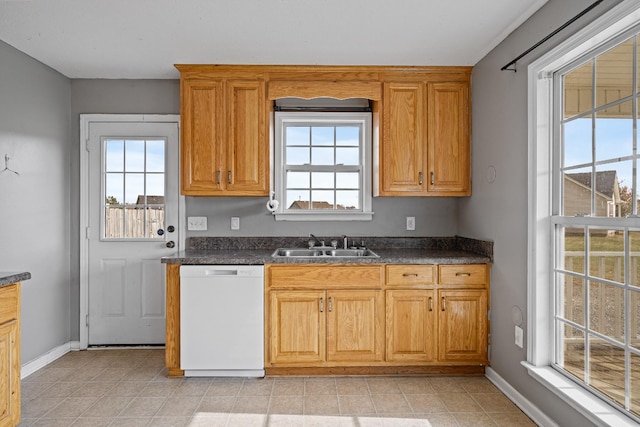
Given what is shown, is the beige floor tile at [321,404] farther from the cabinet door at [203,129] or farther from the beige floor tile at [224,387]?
the cabinet door at [203,129]

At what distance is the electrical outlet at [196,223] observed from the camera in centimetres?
355

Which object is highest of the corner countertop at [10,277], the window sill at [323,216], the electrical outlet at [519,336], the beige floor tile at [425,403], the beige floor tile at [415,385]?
the window sill at [323,216]

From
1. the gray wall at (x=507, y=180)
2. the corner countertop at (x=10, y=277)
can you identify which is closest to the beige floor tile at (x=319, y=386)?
the gray wall at (x=507, y=180)

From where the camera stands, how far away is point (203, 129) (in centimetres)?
320

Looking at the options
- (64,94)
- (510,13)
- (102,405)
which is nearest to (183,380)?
(102,405)

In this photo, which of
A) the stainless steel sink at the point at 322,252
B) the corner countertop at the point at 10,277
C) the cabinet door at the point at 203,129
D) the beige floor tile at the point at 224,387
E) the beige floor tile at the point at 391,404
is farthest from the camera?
the stainless steel sink at the point at 322,252

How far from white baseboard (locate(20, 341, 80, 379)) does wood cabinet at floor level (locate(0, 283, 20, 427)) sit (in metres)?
0.95

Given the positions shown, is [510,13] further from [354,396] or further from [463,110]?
[354,396]

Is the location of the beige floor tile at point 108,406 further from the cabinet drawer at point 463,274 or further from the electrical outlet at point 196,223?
the cabinet drawer at point 463,274

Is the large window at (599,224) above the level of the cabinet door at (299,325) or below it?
above

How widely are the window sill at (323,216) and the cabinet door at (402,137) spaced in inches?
15.3

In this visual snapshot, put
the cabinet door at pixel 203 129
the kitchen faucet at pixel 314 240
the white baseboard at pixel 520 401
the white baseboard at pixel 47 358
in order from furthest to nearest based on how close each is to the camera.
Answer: the kitchen faucet at pixel 314 240 → the cabinet door at pixel 203 129 → the white baseboard at pixel 47 358 → the white baseboard at pixel 520 401

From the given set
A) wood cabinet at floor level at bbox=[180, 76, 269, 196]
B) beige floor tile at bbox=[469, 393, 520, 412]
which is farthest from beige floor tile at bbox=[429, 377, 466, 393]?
wood cabinet at floor level at bbox=[180, 76, 269, 196]

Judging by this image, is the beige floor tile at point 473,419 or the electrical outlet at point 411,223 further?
the electrical outlet at point 411,223
